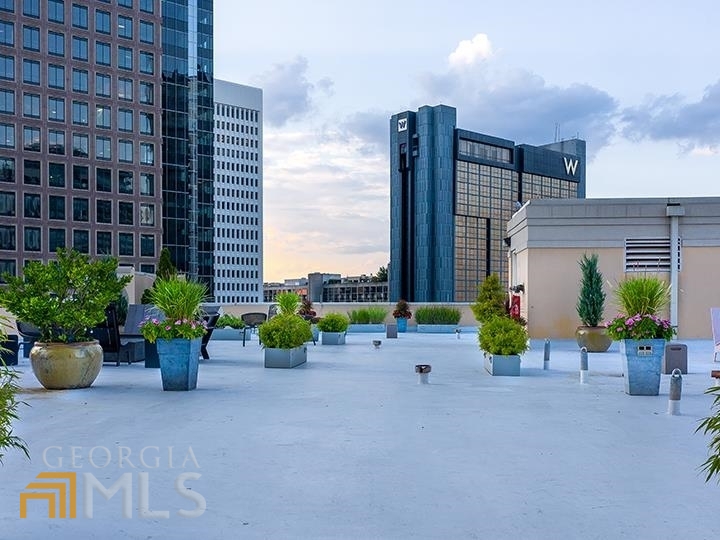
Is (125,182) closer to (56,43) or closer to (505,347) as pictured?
(56,43)

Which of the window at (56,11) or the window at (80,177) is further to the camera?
the window at (80,177)

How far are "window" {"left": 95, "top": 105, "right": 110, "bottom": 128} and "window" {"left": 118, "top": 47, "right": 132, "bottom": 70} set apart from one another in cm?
451

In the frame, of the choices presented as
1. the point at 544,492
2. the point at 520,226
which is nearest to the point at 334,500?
the point at 544,492

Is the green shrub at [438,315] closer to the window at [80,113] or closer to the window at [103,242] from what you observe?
the window at [103,242]

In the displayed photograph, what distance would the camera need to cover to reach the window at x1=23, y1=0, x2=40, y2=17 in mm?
64144

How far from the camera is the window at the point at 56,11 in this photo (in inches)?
2581

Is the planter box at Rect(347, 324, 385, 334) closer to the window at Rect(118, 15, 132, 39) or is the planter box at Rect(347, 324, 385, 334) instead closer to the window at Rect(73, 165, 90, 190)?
the window at Rect(73, 165, 90, 190)

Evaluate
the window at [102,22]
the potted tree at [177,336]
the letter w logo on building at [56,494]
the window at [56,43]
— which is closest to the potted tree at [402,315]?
the potted tree at [177,336]

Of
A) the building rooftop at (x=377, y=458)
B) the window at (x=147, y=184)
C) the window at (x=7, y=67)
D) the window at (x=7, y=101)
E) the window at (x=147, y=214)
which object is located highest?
the window at (x=7, y=67)

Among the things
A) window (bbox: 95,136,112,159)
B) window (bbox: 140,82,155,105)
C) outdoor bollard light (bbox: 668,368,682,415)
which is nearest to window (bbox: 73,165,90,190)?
window (bbox: 95,136,112,159)

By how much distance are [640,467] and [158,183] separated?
70.9 metres

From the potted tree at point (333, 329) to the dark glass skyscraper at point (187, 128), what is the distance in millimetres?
64656

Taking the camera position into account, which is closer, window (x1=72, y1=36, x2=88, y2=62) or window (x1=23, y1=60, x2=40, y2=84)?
window (x1=23, y1=60, x2=40, y2=84)

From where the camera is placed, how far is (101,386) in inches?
432
